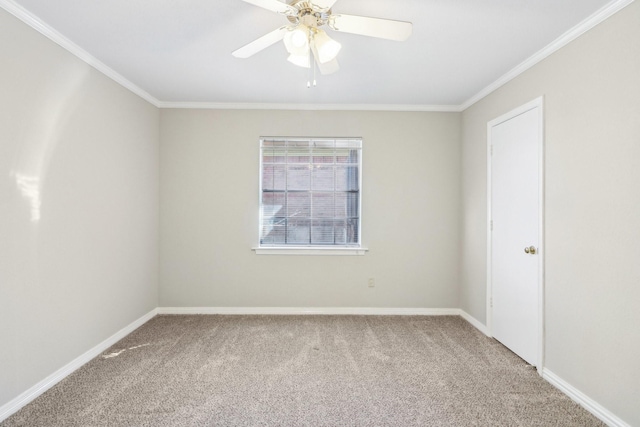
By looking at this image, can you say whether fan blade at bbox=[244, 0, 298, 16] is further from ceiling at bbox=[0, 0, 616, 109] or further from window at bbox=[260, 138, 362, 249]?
window at bbox=[260, 138, 362, 249]

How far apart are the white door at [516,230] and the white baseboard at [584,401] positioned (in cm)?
18

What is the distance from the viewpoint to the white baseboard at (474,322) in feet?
11.4

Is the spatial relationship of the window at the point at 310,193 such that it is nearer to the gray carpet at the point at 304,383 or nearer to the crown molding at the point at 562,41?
the gray carpet at the point at 304,383

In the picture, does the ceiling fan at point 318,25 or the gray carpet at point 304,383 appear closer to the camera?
the ceiling fan at point 318,25

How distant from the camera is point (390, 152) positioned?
405 cm

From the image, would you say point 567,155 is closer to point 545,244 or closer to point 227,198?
point 545,244

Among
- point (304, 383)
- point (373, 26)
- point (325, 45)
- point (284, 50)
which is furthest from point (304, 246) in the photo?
point (373, 26)

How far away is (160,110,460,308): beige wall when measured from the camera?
4016mm

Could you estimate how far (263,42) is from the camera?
1947 mm

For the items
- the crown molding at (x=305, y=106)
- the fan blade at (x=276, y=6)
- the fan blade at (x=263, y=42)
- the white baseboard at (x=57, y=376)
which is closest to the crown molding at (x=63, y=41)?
the crown molding at (x=305, y=106)

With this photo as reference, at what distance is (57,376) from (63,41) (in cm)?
245

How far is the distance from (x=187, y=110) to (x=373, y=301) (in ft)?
10.5

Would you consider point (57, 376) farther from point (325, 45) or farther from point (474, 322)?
point (474, 322)

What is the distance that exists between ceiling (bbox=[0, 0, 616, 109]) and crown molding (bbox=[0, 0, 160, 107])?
0.06 ft
